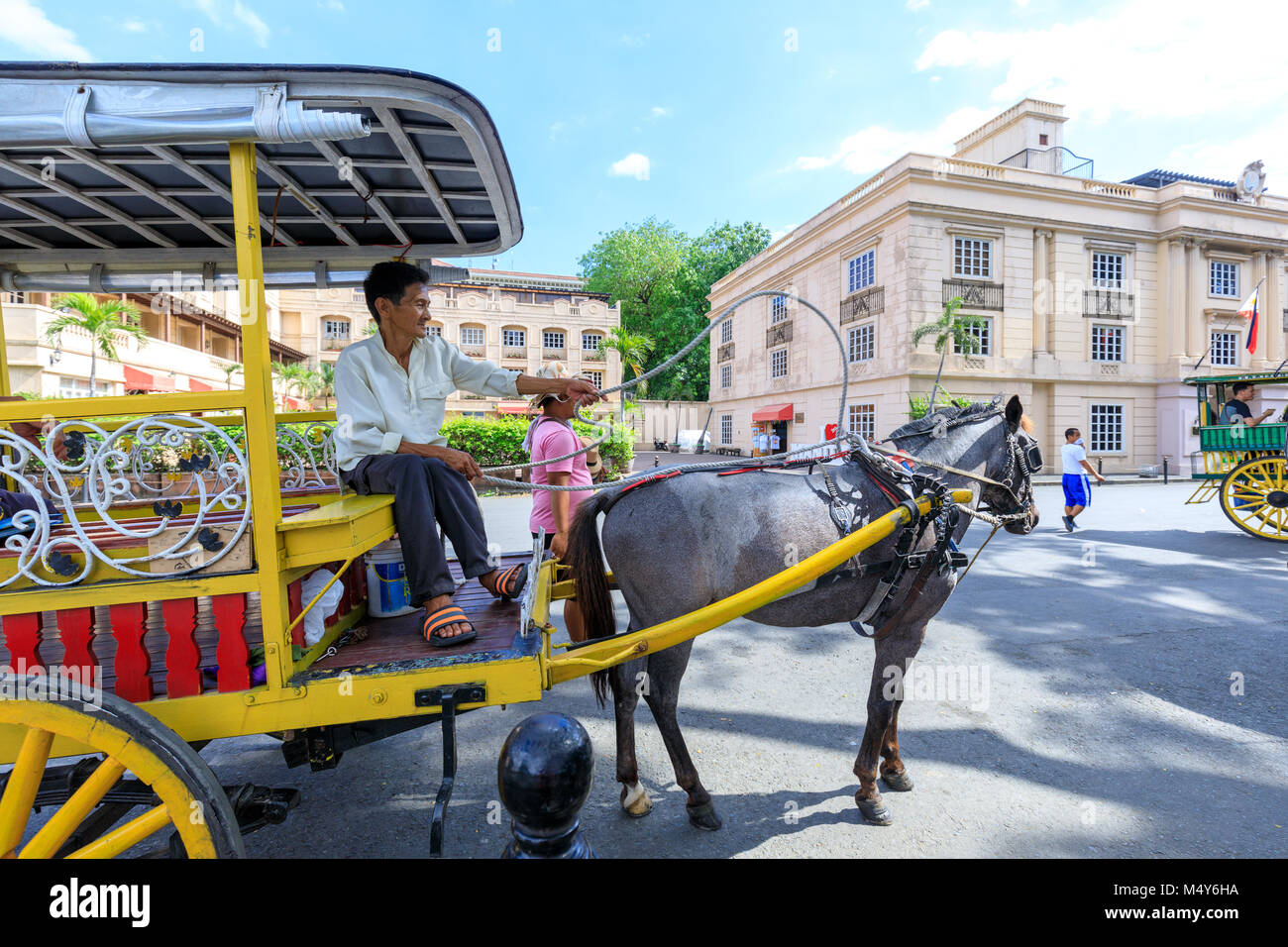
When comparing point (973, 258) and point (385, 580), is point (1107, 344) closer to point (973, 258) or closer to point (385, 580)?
point (973, 258)

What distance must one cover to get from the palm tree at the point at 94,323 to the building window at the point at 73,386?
0.75 m

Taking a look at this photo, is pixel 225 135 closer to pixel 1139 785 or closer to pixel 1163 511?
pixel 1139 785

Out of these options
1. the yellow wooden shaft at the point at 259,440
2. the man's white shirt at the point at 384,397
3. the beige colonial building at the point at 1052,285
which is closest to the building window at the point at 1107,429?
the beige colonial building at the point at 1052,285

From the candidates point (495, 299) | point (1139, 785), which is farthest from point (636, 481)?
point (495, 299)

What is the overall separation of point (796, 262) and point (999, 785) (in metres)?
26.2

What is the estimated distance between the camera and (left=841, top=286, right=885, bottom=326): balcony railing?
22.2 m

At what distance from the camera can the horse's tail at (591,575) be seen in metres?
2.89

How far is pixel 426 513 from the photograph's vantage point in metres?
2.39

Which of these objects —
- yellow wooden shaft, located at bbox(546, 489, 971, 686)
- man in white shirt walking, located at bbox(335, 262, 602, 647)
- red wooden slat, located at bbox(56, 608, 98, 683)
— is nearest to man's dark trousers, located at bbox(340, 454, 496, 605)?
man in white shirt walking, located at bbox(335, 262, 602, 647)

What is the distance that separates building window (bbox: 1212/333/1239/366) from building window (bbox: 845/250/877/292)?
41.7ft

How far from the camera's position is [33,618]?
1.95 metres

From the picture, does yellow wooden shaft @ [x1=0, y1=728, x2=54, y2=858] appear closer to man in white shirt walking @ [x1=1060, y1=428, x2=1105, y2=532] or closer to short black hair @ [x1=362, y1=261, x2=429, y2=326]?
short black hair @ [x1=362, y1=261, x2=429, y2=326]

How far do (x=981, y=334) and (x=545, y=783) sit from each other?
23.9 meters

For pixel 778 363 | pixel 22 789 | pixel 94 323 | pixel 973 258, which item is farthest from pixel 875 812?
pixel 778 363
